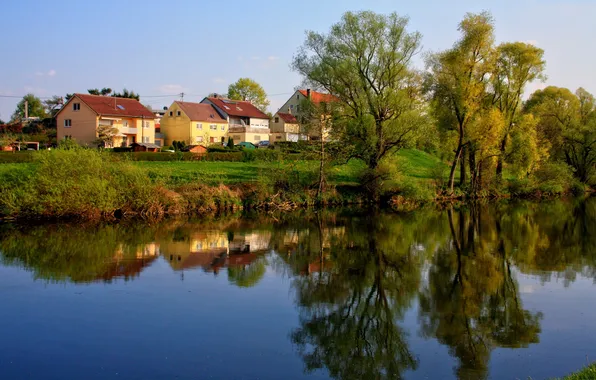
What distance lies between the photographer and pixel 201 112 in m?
70.6

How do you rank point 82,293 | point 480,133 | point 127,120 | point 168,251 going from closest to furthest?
point 82,293 → point 168,251 → point 480,133 → point 127,120

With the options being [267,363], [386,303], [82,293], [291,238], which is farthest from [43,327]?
[291,238]

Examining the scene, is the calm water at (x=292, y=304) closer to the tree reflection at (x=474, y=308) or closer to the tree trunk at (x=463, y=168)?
the tree reflection at (x=474, y=308)

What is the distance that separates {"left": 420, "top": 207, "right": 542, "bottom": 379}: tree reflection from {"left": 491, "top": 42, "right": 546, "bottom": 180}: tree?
76.3 ft

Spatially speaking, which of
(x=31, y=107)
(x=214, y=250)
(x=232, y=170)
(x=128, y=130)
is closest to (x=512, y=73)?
(x=232, y=170)

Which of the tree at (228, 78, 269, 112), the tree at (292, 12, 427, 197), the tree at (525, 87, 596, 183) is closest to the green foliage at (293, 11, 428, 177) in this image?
the tree at (292, 12, 427, 197)

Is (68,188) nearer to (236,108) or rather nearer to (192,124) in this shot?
(192,124)

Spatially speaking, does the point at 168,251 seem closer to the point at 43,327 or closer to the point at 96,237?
the point at 96,237

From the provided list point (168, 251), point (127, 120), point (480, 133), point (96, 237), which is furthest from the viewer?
point (127, 120)

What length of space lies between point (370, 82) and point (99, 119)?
35.8 m

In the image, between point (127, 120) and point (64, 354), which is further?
point (127, 120)

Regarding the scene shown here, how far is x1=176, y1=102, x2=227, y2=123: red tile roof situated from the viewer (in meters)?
68.8

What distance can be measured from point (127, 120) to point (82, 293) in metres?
52.0

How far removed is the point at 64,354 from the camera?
984 centimetres
